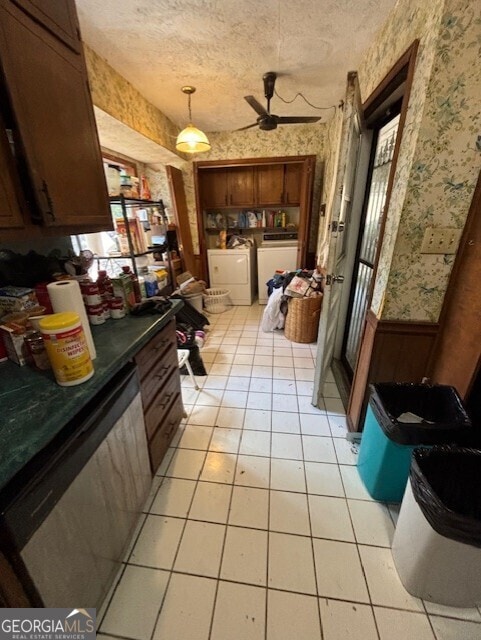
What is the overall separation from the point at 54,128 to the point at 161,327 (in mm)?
941

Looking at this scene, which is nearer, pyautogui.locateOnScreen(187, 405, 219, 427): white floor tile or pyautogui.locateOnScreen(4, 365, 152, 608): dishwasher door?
pyautogui.locateOnScreen(4, 365, 152, 608): dishwasher door

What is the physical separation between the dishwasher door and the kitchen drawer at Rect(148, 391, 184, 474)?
15 cm

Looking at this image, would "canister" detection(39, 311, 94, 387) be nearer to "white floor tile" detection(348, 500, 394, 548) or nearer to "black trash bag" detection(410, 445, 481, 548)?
"black trash bag" detection(410, 445, 481, 548)

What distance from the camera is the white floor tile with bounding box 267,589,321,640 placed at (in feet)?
3.01

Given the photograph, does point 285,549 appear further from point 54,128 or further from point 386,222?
point 54,128

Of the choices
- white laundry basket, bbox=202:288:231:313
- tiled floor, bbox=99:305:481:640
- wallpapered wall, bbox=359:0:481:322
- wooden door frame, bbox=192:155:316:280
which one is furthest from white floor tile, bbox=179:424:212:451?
wooden door frame, bbox=192:155:316:280

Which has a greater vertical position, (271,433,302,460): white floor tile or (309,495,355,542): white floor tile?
(271,433,302,460): white floor tile

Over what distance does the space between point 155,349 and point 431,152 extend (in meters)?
1.51

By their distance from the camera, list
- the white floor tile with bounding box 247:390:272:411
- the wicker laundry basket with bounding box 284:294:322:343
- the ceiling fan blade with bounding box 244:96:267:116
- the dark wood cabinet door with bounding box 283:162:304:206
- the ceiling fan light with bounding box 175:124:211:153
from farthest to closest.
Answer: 1. the dark wood cabinet door with bounding box 283:162:304:206
2. the wicker laundry basket with bounding box 284:294:322:343
3. the ceiling fan light with bounding box 175:124:211:153
4. the ceiling fan blade with bounding box 244:96:267:116
5. the white floor tile with bounding box 247:390:272:411

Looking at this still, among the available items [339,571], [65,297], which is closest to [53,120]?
[65,297]

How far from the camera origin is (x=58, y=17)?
1070 millimetres

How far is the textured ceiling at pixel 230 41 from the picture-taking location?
150cm

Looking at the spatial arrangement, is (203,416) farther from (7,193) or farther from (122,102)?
(122,102)

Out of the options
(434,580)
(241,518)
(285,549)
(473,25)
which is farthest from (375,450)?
(473,25)
